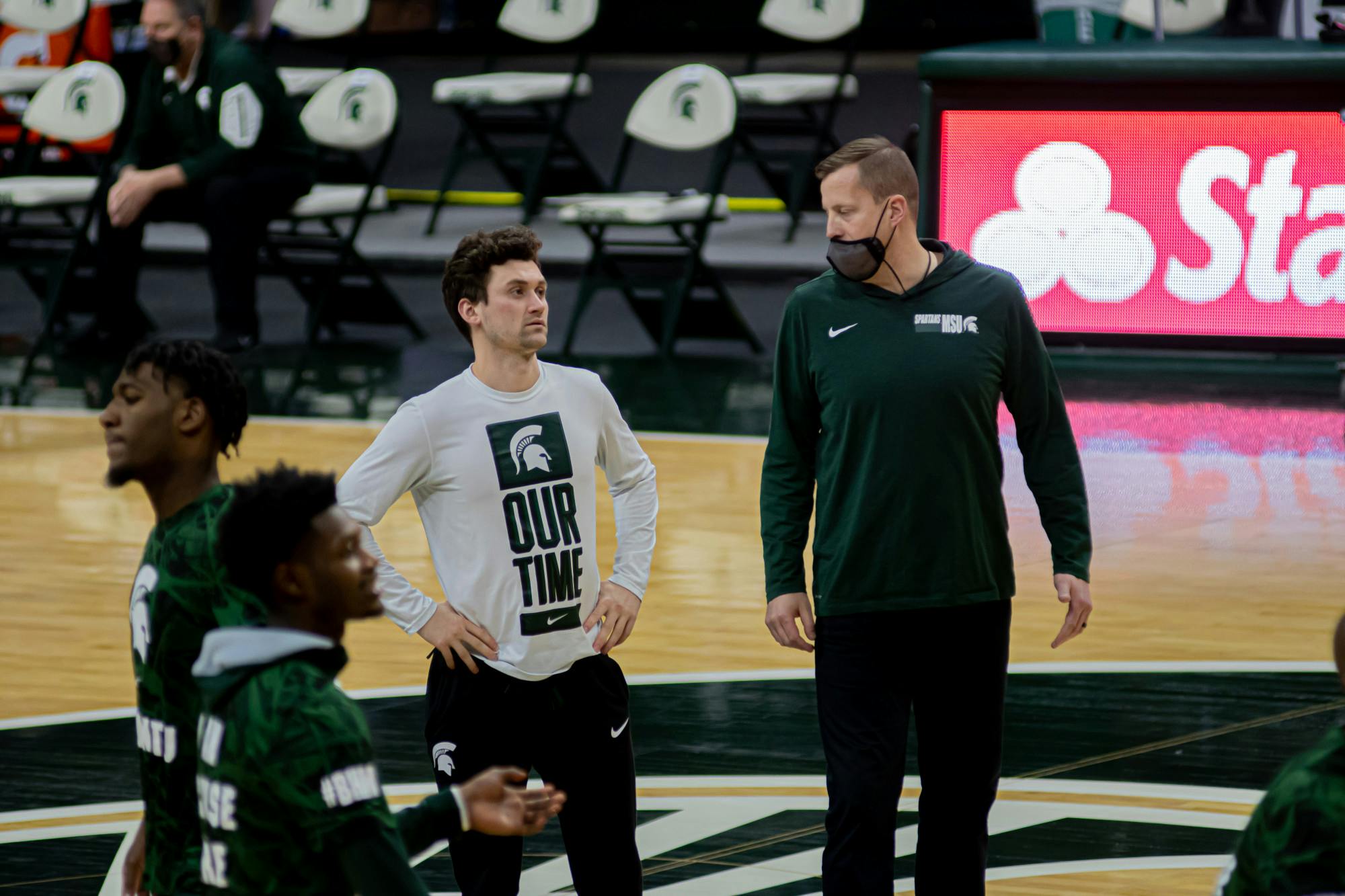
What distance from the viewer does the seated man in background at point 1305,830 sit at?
2111 mm

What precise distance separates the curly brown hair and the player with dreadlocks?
78 cm

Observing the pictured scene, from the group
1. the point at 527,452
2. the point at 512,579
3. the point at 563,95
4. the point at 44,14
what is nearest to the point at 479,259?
the point at 527,452

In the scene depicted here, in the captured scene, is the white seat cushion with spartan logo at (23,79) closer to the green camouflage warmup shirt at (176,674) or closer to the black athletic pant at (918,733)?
the black athletic pant at (918,733)

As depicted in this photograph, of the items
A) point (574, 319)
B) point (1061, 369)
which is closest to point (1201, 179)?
point (1061, 369)

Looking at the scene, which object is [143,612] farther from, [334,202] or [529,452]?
[334,202]

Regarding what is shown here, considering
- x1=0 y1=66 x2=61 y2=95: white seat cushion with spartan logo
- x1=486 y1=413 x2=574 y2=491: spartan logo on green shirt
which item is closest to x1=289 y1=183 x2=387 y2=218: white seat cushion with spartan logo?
x1=0 y1=66 x2=61 y2=95: white seat cushion with spartan logo

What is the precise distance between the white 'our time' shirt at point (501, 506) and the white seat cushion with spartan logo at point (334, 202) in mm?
7117

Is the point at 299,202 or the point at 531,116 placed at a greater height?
the point at 531,116

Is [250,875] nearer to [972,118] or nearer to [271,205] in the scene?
[972,118]

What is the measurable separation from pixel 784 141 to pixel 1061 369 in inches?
160

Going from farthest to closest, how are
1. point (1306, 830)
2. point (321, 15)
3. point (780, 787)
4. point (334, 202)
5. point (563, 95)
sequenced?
1. point (563, 95)
2. point (321, 15)
3. point (334, 202)
4. point (780, 787)
5. point (1306, 830)

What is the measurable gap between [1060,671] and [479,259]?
266 cm

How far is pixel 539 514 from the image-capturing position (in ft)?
11.4

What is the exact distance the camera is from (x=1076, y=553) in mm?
3605
